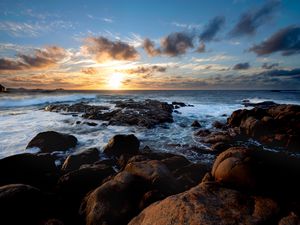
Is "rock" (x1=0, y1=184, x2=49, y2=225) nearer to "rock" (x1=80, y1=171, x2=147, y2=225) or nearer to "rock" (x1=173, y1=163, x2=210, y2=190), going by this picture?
"rock" (x1=80, y1=171, x2=147, y2=225)

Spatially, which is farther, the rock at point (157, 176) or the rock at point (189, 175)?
the rock at point (189, 175)

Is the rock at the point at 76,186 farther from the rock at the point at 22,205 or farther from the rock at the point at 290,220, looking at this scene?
the rock at the point at 290,220

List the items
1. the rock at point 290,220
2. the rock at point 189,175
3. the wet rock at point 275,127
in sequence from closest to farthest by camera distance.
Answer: the rock at point 290,220
the rock at point 189,175
the wet rock at point 275,127

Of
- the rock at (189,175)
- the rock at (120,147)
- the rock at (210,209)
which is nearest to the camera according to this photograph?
the rock at (210,209)

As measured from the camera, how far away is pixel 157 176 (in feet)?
18.0

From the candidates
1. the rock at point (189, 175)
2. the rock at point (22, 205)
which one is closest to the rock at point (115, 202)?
the rock at point (22, 205)

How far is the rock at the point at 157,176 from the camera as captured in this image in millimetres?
5300

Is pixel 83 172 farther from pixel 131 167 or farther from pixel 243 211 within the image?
pixel 243 211

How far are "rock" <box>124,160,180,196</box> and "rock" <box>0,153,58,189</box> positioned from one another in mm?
2904

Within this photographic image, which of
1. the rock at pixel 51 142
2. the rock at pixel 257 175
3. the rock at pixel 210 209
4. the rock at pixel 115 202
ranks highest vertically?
the rock at pixel 257 175

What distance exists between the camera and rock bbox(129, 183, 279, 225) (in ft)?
11.1

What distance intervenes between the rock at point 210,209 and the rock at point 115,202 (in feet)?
1.86

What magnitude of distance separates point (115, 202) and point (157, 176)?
1.43m

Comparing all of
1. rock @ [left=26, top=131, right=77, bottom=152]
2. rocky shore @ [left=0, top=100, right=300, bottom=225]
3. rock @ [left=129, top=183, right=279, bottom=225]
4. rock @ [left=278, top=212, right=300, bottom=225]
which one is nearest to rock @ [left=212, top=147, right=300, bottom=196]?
rocky shore @ [left=0, top=100, right=300, bottom=225]
